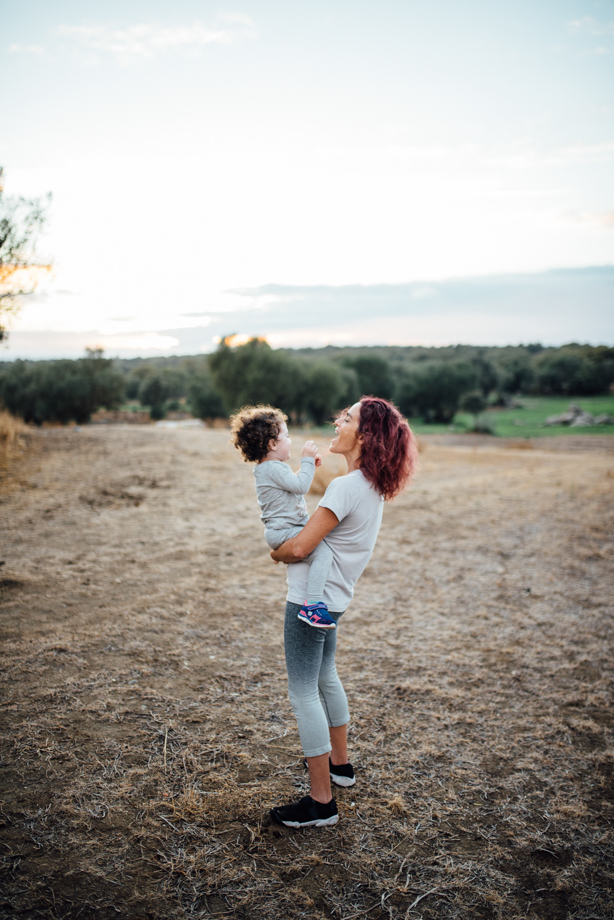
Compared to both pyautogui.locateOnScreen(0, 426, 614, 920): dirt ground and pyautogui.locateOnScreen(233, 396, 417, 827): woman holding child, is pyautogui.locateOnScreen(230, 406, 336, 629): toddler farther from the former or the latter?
pyautogui.locateOnScreen(0, 426, 614, 920): dirt ground

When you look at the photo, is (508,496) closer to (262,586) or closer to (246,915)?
(262,586)

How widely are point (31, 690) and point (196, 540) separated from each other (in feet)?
11.1

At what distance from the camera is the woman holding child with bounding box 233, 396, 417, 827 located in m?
2.12

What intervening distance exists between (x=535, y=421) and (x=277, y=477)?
107 ft

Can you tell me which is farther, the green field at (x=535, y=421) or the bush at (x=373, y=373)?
the bush at (x=373, y=373)

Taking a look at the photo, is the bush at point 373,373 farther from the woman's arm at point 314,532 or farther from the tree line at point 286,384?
the woman's arm at point 314,532

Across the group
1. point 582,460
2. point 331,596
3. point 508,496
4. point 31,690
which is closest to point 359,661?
point 331,596

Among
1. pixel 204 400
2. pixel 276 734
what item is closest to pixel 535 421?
pixel 204 400

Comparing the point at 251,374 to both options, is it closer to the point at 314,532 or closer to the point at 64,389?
the point at 64,389

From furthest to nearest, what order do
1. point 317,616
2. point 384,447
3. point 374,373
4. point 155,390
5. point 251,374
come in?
point 155,390
point 374,373
point 251,374
point 384,447
point 317,616

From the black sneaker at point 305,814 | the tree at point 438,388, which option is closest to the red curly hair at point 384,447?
the black sneaker at point 305,814

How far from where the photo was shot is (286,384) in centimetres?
3875

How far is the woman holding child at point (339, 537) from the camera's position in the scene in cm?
212

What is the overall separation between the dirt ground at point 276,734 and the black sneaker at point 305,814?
0.06m
